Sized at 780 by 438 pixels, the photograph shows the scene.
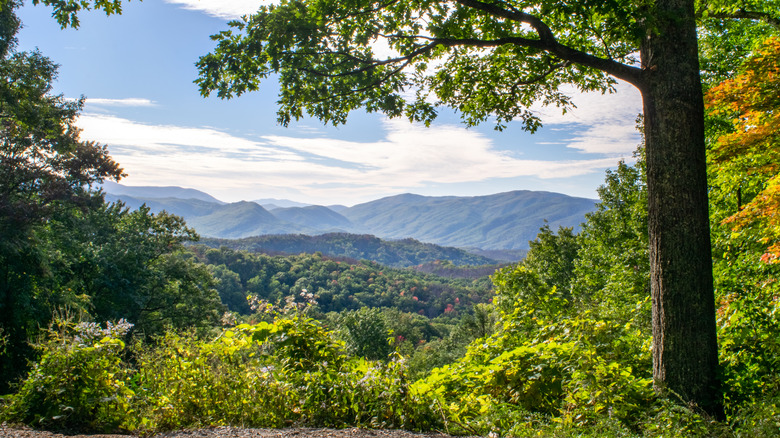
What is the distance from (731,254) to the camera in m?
8.64

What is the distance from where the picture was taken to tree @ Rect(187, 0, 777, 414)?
3.54m

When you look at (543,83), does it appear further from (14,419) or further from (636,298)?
(636,298)

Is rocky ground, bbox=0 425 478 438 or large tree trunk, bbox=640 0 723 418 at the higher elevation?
large tree trunk, bbox=640 0 723 418

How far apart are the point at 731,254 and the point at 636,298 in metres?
4.84

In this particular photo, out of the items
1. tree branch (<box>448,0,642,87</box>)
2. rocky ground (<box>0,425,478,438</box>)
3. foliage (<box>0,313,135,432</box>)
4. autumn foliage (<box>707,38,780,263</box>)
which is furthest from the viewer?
autumn foliage (<box>707,38,780,263</box>)

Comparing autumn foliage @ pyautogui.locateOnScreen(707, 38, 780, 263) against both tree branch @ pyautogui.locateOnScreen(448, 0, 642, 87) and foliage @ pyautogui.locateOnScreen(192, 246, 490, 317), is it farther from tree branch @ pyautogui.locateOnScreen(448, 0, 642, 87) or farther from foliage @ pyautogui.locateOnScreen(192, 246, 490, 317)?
foliage @ pyautogui.locateOnScreen(192, 246, 490, 317)

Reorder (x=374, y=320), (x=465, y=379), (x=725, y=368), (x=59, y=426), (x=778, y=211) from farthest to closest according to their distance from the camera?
(x=374, y=320)
(x=778, y=211)
(x=465, y=379)
(x=725, y=368)
(x=59, y=426)

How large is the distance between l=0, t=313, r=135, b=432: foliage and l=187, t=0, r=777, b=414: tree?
2.86m

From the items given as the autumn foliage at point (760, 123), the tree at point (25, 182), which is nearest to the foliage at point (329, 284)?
the tree at point (25, 182)

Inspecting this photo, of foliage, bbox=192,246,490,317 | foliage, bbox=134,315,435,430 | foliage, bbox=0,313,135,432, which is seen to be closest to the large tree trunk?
foliage, bbox=134,315,435,430

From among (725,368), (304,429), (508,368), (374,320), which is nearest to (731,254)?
(725,368)

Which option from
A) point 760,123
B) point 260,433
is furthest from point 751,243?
point 260,433

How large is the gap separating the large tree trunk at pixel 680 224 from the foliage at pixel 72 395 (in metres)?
4.59

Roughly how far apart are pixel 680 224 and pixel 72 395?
5.28 metres
